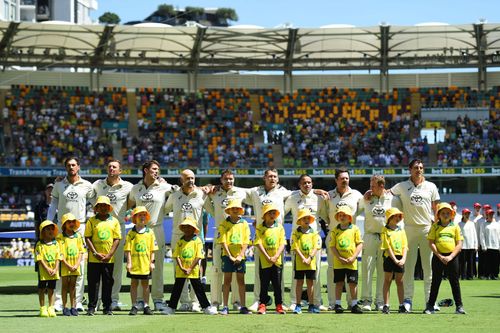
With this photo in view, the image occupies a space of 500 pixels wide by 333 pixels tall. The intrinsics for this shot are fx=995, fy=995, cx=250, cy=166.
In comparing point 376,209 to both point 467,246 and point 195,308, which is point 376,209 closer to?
point 195,308

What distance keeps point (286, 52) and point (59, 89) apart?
40.7 feet

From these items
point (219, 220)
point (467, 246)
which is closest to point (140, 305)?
point (219, 220)

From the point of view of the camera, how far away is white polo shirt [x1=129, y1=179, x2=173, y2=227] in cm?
1541

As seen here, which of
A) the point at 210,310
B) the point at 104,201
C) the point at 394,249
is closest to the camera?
the point at 210,310

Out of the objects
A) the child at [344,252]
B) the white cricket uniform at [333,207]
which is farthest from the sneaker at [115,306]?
the child at [344,252]

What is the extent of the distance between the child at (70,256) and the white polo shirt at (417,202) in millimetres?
4977

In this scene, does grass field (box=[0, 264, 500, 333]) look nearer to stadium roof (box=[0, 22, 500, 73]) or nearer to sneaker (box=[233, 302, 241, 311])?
sneaker (box=[233, 302, 241, 311])

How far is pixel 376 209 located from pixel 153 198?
3459mm

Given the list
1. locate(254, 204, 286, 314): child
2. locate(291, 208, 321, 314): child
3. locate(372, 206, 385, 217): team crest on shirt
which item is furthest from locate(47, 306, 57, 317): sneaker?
locate(372, 206, 385, 217): team crest on shirt

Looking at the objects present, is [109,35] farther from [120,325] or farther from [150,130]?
[120,325]

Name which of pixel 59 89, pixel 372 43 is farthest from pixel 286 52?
pixel 59 89

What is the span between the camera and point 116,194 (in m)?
15.5

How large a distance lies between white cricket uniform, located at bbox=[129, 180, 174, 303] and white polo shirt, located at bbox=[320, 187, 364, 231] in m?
2.49

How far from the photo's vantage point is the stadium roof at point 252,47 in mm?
49156
